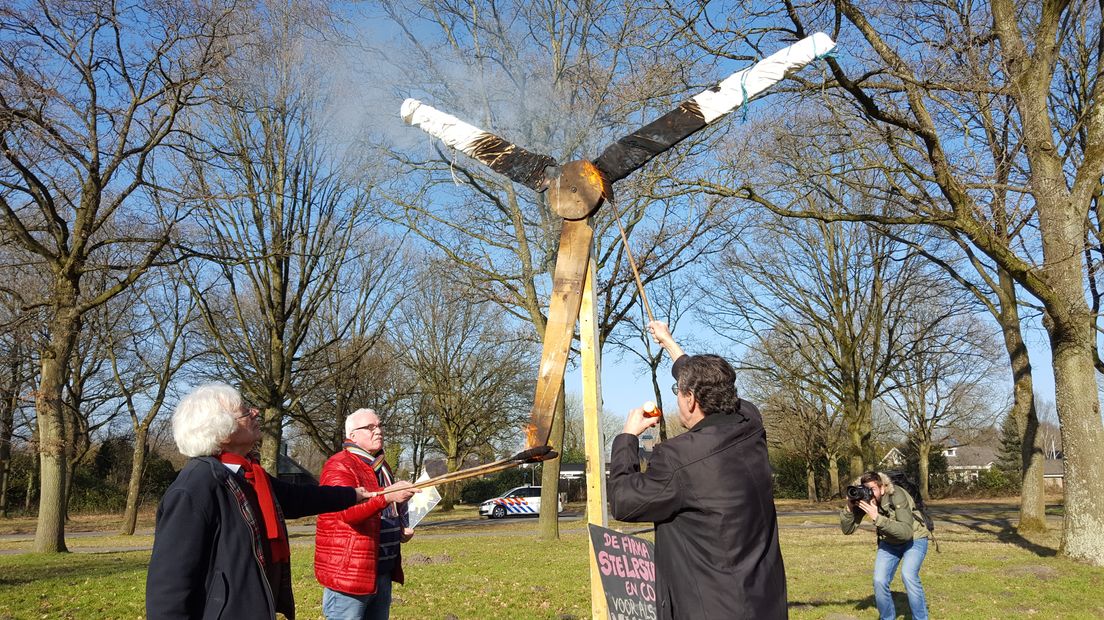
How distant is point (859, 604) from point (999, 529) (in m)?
12.4

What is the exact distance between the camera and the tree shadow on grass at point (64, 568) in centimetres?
1025

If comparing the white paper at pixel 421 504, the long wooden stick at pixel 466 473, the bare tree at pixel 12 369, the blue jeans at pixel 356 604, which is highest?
the bare tree at pixel 12 369

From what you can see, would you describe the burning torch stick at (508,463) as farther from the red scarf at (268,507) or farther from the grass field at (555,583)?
the grass field at (555,583)

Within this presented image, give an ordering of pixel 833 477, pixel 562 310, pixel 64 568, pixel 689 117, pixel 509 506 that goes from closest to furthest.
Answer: pixel 562 310, pixel 689 117, pixel 64 568, pixel 509 506, pixel 833 477

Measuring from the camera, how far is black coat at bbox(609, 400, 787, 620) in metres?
2.83

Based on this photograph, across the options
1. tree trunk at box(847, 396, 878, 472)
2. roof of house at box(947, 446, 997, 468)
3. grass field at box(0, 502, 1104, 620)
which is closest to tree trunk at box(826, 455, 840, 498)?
tree trunk at box(847, 396, 878, 472)

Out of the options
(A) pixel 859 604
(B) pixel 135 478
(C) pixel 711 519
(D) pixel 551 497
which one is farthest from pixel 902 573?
(B) pixel 135 478

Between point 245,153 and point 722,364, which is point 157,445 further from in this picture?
point 722,364

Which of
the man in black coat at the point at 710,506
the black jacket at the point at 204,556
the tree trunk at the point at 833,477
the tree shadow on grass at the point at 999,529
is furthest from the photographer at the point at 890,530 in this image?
the tree trunk at the point at 833,477

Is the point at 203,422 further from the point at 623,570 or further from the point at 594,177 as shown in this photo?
the point at 594,177

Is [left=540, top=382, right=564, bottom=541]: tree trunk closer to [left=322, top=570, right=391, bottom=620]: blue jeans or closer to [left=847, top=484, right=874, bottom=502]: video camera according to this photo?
[left=847, top=484, right=874, bottom=502]: video camera

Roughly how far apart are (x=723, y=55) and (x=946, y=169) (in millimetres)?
3533

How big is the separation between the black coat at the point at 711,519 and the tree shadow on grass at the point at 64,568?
9606 mm

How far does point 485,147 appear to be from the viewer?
188 inches
